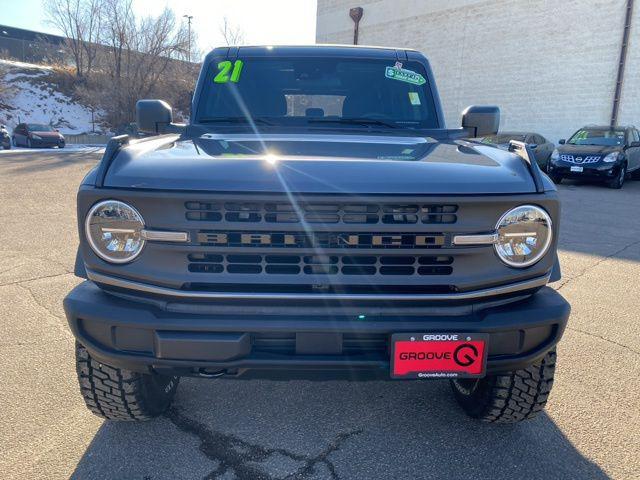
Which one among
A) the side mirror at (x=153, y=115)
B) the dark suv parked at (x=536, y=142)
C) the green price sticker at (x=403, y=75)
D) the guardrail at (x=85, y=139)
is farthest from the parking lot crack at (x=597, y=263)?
the guardrail at (x=85, y=139)

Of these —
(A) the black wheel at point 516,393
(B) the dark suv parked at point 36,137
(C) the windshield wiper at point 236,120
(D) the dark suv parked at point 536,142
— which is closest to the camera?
(A) the black wheel at point 516,393

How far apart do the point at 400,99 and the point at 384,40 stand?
2674cm

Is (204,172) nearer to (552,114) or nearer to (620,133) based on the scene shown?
(620,133)

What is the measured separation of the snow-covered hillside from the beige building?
22879 millimetres

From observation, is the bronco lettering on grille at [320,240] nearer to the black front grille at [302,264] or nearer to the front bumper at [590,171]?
the black front grille at [302,264]

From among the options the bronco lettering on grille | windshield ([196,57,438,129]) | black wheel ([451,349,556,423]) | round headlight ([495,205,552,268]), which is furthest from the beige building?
the bronco lettering on grille

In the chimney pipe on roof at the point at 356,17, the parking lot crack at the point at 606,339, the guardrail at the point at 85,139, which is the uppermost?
the chimney pipe on roof at the point at 356,17

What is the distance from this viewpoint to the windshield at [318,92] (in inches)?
126

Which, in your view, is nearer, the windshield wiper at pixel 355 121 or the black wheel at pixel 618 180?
the windshield wiper at pixel 355 121

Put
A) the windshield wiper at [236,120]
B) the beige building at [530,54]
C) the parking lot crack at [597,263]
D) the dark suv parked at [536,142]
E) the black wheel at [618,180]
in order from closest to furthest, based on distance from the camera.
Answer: the windshield wiper at [236,120] < the parking lot crack at [597,263] < the black wheel at [618,180] < the dark suv parked at [536,142] < the beige building at [530,54]

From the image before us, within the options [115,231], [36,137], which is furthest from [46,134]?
[115,231]

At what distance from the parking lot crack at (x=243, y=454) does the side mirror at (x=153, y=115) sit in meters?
1.91

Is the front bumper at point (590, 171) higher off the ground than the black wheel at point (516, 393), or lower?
higher

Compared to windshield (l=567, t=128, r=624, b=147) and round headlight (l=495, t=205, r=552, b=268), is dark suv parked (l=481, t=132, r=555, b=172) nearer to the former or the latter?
windshield (l=567, t=128, r=624, b=147)
